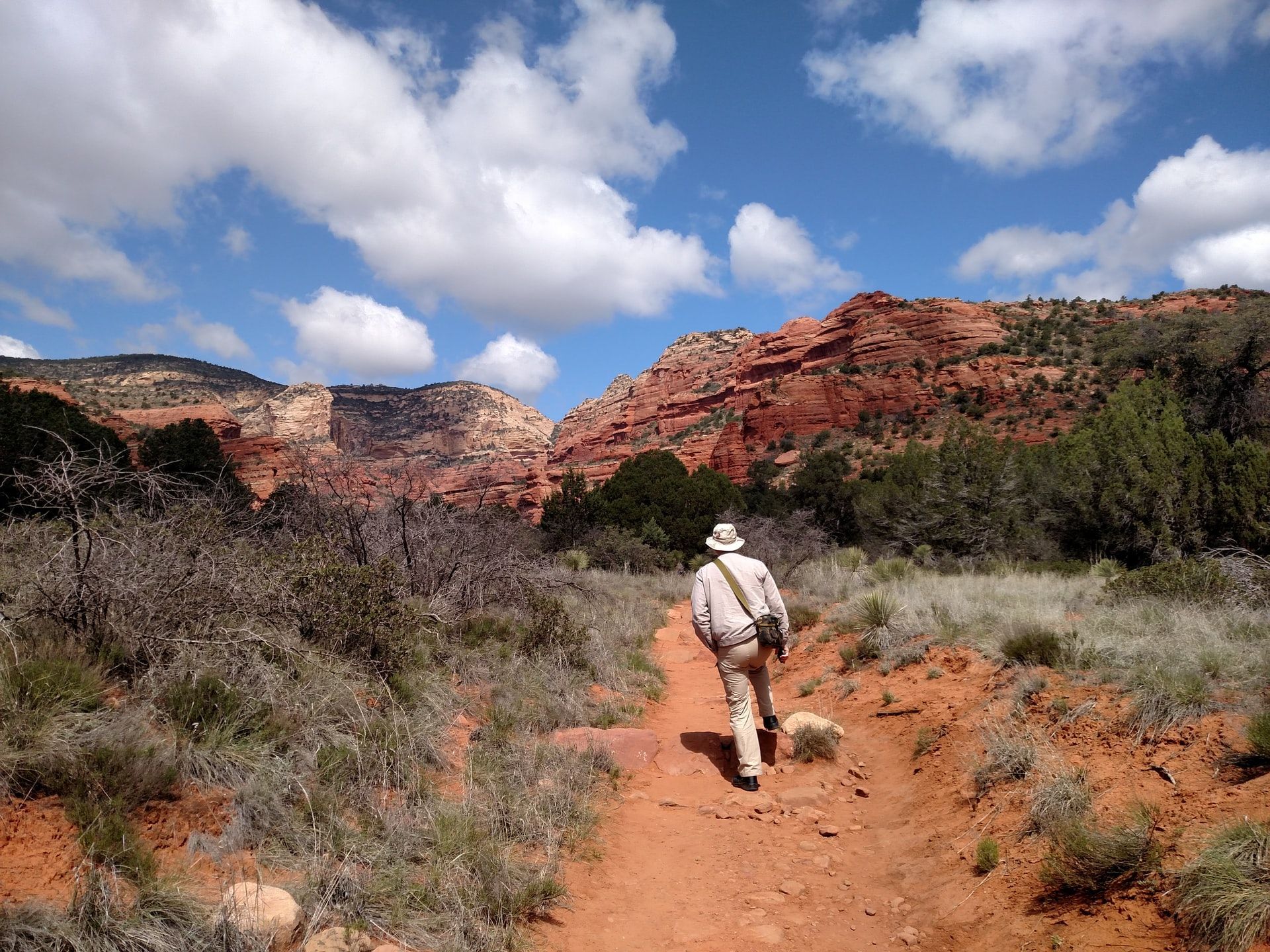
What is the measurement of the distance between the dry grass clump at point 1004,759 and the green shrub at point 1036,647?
1.08 m

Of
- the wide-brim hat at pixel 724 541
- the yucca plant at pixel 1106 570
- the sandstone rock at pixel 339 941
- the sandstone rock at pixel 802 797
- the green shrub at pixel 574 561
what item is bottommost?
the sandstone rock at pixel 802 797

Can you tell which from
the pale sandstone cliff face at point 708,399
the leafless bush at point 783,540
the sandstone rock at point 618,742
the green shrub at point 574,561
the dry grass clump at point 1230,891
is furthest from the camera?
the pale sandstone cliff face at point 708,399

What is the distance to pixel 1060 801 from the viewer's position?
3.79 meters

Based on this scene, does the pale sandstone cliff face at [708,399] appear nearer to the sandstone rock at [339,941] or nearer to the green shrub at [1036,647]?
the sandstone rock at [339,941]

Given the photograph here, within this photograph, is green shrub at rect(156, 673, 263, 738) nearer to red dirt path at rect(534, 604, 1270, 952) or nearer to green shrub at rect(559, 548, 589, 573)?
red dirt path at rect(534, 604, 1270, 952)

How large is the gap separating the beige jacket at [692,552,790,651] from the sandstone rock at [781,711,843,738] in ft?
3.18

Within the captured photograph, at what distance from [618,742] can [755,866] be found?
2051mm

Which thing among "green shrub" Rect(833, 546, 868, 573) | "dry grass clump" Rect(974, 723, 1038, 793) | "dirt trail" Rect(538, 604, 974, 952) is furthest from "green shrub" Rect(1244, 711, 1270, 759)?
"green shrub" Rect(833, 546, 868, 573)

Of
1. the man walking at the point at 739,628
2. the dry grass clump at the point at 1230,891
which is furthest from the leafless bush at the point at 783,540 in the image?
the dry grass clump at the point at 1230,891

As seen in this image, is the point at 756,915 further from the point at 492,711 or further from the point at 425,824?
the point at 492,711

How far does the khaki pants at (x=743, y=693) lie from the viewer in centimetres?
563

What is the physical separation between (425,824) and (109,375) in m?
70.7

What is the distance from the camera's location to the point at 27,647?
3627 millimetres

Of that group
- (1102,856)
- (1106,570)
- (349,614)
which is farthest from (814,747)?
(1106,570)
